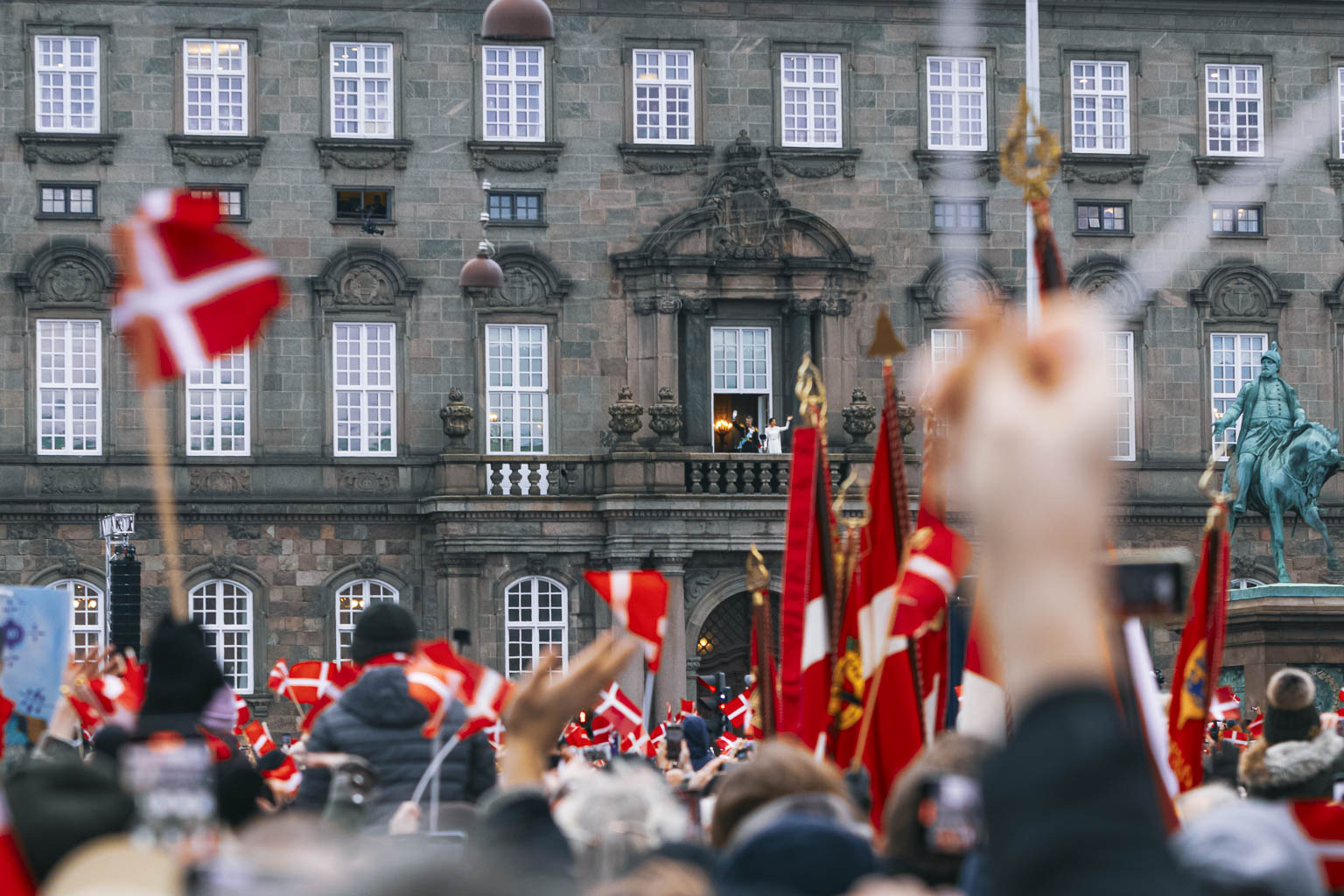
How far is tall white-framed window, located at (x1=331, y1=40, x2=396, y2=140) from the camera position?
39.6 meters

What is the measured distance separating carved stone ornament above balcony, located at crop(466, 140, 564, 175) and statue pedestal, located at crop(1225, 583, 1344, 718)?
1713cm

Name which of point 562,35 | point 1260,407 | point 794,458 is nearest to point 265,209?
point 562,35

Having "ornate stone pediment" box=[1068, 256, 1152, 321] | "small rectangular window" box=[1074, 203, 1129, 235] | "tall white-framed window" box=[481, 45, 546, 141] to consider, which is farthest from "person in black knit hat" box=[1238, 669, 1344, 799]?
"small rectangular window" box=[1074, 203, 1129, 235]

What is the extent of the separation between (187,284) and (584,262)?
3184 cm

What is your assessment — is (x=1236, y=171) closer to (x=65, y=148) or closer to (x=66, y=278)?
(x=65, y=148)

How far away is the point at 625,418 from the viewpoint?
3769 centimetres

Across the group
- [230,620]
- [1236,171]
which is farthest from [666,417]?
[1236,171]

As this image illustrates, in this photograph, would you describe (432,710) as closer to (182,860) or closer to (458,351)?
(182,860)

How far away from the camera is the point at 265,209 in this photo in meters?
39.1

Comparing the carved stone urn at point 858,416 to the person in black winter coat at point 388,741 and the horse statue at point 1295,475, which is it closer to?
the horse statue at point 1295,475

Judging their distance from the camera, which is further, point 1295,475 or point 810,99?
point 810,99

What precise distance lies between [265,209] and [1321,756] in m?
33.6

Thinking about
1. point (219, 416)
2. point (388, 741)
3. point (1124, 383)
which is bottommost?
point (388, 741)

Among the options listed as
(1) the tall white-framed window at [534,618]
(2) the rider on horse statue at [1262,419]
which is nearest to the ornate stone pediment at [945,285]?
(1) the tall white-framed window at [534,618]
